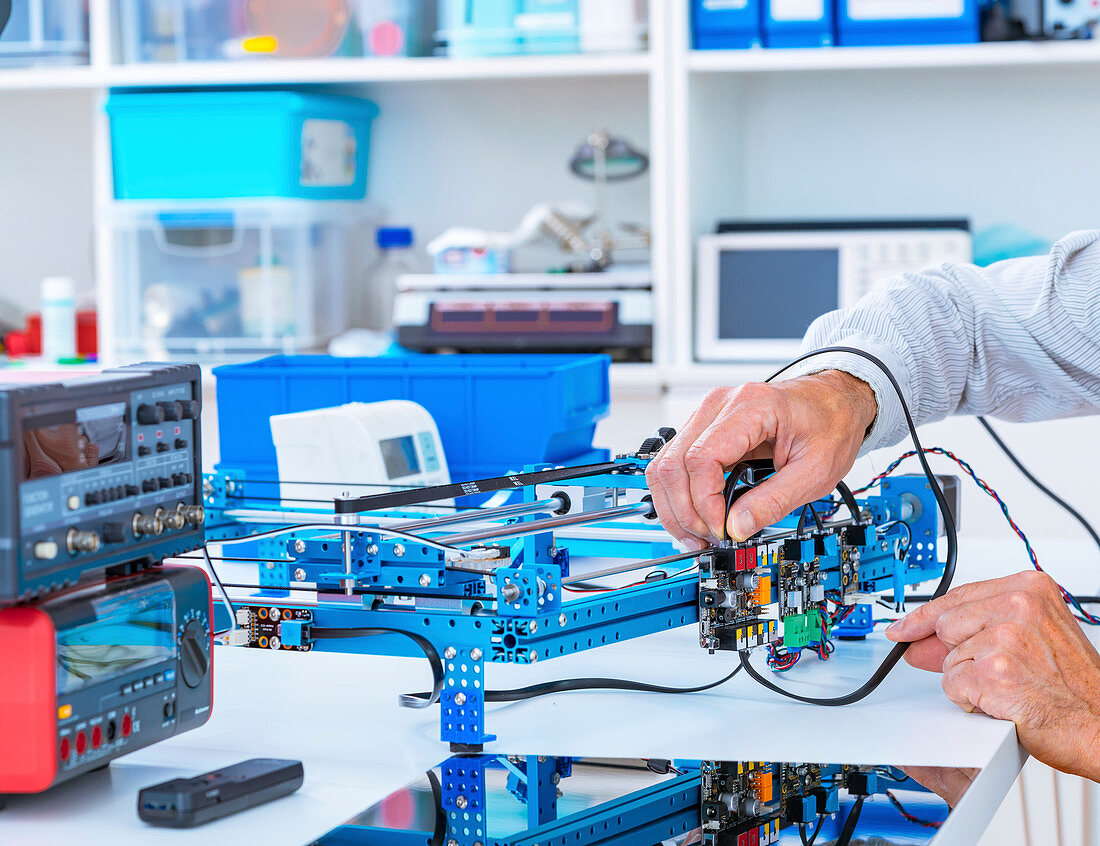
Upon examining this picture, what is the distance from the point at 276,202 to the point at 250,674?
162cm

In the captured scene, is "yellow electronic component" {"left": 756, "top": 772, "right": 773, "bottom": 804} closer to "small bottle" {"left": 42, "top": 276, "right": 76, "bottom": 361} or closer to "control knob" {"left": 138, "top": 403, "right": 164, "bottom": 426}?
"control knob" {"left": 138, "top": 403, "right": 164, "bottom": 426}

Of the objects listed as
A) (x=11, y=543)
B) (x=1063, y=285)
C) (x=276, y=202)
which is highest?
(x=276, y=202)

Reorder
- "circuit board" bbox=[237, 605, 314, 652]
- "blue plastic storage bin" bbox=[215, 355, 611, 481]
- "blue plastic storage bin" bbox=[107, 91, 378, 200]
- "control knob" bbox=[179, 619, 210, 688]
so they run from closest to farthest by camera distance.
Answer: "control knob" bbox=[179, 619, 210, 688], "circuit board" bbox=[237, 605, 314, 652], "blue plastic storage bin" bbox=[215, 355, 611, 481], "blue plastic storage bin" bbox=[107, 91, 378, 200]

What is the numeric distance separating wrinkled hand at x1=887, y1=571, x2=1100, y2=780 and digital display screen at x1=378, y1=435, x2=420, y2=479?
578mm

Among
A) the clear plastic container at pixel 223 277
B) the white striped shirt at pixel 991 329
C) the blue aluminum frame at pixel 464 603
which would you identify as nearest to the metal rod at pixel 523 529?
the blue aluminum frame at pixel 464 603

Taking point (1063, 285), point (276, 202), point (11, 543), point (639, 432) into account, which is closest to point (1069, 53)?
point (639, 432)

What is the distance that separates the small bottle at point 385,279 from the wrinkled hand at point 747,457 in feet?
6.44

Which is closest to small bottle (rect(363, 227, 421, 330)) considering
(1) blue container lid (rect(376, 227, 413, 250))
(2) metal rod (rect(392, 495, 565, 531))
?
(1) blue container lid (rect(376, 227, 413, 250))

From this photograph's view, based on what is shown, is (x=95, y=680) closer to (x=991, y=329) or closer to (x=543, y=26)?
(x=991, y=329)

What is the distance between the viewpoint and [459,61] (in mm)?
2457

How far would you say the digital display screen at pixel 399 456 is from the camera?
4.25 feet

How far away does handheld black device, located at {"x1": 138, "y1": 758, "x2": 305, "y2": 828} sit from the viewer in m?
0.69

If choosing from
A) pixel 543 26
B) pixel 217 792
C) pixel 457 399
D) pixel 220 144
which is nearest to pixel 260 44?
pixel 220 144

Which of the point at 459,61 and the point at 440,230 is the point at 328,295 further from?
the point at 459,61
